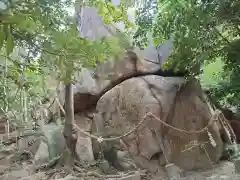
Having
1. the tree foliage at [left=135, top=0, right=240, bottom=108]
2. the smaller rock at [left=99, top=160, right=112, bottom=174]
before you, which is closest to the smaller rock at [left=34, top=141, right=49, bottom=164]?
the smaller rock at [left=99, top=160, right=112, bottom=174]

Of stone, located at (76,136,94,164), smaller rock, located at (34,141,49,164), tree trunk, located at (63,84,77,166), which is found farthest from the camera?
smaller rock, located at (34,141,49,164)

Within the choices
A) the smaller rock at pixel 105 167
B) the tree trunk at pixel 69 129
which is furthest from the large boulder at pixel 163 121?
the tree trunk at pixel 69 129

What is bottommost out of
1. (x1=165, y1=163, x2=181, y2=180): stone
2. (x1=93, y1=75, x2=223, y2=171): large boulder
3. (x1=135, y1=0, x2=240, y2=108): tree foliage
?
(x1=165, y1=163, x2=181, y2=180): stone

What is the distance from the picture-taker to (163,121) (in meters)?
4.18

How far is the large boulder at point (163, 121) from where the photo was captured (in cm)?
409

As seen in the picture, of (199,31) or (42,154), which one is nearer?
(199,31)

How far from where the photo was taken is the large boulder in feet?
13.4

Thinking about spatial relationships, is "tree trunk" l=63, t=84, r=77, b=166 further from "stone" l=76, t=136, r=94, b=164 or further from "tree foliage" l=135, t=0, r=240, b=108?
"tree foliage" l=135, t=0, r=240, b=108

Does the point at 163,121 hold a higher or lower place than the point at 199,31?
lower

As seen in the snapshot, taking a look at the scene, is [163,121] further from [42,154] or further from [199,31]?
[42,154]

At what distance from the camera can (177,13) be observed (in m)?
3.24

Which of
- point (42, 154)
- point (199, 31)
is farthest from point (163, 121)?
point (42, 154)

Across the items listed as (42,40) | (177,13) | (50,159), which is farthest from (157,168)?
(42,40)

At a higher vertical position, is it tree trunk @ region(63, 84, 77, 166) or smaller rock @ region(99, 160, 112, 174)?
tree trunk @ region(63, 84, 77, 166)
